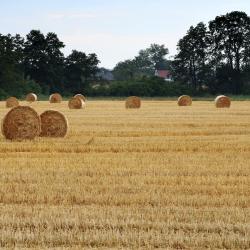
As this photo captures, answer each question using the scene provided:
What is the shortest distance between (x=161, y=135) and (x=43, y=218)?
1283 centimetres

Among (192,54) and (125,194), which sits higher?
(192,54)

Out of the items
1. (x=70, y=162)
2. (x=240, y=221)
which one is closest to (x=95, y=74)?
(x=70, y=162)

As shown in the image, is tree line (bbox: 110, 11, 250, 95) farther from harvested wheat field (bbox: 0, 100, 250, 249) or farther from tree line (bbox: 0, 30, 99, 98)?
harvested wheat field (bbox: 0, 100, 250, 249)

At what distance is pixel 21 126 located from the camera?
1980 centimetres

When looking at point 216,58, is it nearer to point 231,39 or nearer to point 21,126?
point 231,39

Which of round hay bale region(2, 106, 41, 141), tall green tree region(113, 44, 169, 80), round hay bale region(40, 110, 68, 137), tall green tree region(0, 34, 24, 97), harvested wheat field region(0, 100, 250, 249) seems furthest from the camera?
tall green tree region(113, 44, 169, 80)

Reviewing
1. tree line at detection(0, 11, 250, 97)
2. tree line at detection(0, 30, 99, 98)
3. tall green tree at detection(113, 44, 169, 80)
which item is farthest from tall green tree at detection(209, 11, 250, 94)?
tall green tree at detection(113, 44, 169, 80)

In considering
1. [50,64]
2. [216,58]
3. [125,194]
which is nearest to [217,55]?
[216,58]

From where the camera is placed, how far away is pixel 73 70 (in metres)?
89.2

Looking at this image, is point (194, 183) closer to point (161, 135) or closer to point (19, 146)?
point (19, 146)

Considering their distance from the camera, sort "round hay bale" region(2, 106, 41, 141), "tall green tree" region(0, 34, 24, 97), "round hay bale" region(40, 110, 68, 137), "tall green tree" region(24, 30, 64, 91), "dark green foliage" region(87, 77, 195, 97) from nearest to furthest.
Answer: "round hay bale" region(2, 106, 41, 141) → "round hay bale" region(40, 110, 68, 137) → "tall green tree" region(0, 34, 24, 97) → "dark green foliage" region(87, 77, 195, 97) → "tall green tree" region(24, 30, 64, 91)

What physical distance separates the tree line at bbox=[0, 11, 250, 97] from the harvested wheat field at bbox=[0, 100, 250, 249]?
6320 cm

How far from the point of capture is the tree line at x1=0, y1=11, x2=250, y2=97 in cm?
8356

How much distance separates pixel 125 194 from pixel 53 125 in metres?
10.7
